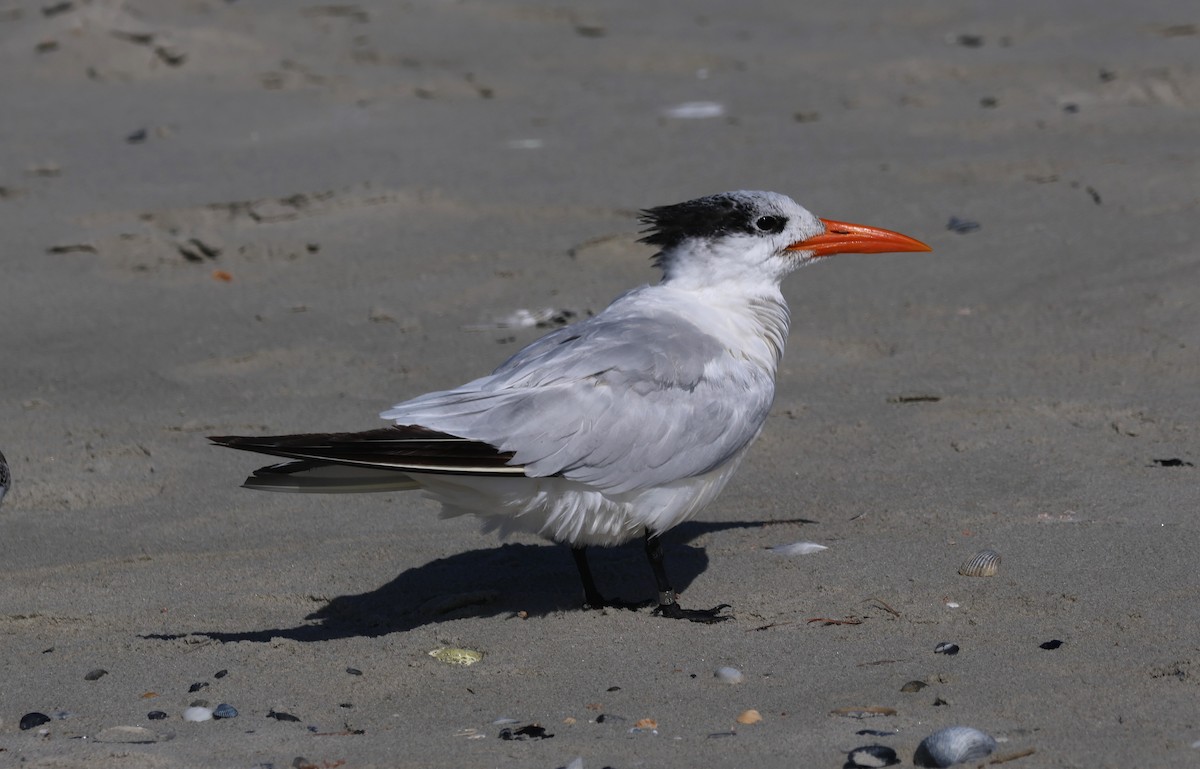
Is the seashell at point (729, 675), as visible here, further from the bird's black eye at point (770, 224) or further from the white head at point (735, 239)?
the bird's black eye at point (770, 224)

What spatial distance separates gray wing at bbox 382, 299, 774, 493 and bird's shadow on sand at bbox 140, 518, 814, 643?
466 millimetres

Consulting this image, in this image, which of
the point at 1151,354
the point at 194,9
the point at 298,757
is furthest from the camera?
the point at 194,9

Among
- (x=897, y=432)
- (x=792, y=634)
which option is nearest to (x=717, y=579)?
(x=792, y=634)

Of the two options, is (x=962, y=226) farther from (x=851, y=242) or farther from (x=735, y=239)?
(x=735, y=239)

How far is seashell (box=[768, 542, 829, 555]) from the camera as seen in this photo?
167 inches

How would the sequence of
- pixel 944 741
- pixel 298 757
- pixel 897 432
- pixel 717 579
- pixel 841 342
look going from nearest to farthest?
pixel 944 741
pixel 298 757
pixel 717 579
pixel 897 432
pixel 841 342

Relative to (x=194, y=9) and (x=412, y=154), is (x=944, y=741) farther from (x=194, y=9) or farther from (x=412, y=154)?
(x=194, y=9)

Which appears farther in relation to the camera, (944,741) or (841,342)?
(841,342)

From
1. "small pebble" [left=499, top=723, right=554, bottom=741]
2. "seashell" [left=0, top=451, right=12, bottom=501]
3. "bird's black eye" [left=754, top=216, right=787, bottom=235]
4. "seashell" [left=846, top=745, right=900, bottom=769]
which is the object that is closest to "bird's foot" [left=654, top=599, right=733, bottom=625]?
"small pebble" [left=499, top=723, right=554, bottom=741]

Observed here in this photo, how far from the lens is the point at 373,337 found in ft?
20.2

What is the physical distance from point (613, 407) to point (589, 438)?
115 mm

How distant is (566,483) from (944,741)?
130 cm

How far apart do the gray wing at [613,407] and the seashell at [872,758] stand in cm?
115

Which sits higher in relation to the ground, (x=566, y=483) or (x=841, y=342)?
(x=566, y=483)
